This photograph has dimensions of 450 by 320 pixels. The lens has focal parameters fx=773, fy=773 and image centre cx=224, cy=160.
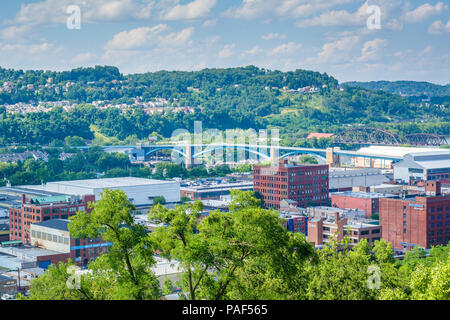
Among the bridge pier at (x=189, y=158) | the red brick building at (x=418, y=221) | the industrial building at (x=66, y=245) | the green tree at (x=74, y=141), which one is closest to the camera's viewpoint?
the industrial building at (x=66, y=245)

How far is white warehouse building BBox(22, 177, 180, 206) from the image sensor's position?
2800 centimetres

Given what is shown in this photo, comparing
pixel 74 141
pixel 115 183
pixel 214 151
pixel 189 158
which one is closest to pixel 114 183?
pixel 115 183

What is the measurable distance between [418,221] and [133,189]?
461 inches

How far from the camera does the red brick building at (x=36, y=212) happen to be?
20203 mm

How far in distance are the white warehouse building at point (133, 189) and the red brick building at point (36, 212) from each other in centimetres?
605

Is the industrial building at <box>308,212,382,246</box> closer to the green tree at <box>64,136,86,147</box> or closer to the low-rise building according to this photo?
the low-rise building

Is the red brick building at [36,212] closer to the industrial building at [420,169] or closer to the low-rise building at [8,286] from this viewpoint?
the low-rise building at [8,286]

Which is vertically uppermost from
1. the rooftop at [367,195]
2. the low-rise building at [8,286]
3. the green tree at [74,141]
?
the green tree at [74,141]

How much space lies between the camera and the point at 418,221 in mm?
19922

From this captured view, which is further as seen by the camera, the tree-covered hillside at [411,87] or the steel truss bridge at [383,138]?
the tree-covered hillside at [411,87]

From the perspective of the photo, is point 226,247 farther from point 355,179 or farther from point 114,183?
point 355,179

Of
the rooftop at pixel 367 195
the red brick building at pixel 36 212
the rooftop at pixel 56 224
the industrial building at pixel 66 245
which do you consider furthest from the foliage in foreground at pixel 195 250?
the rooftop at pixel 367 195
